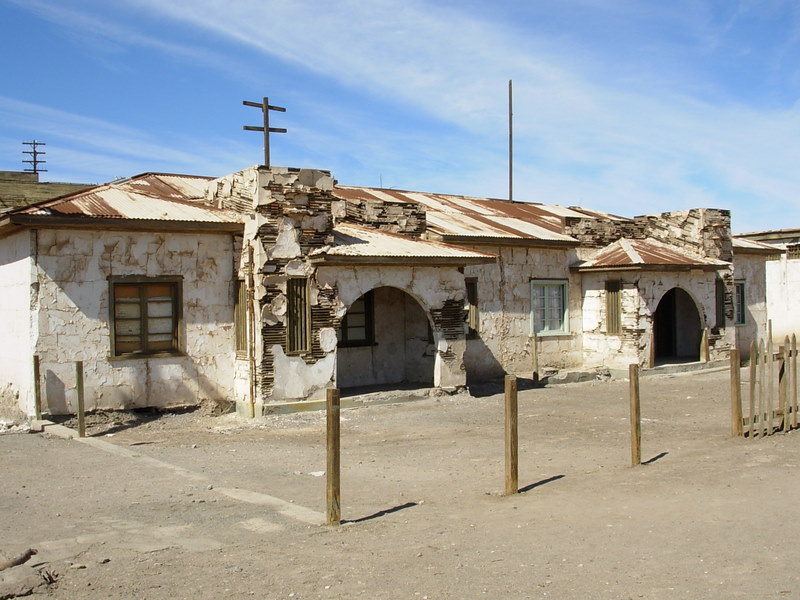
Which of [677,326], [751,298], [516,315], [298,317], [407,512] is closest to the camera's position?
[407,512]

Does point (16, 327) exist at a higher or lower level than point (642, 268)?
lower

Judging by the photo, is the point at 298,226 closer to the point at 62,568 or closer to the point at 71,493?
the point at 71,493

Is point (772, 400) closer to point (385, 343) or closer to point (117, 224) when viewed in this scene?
point (385, 343)

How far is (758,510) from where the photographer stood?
6871 mm

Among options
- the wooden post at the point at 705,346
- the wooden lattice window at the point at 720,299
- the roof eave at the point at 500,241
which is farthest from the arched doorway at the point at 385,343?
the wooden lattice window at the point at 720,299

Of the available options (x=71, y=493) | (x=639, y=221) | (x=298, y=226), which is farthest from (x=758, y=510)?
(x=639, y=221)

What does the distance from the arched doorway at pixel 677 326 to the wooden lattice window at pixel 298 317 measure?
11.9 meters

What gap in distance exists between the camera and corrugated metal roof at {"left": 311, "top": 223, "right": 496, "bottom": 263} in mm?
13878

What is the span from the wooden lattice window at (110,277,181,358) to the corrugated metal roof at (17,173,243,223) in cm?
107

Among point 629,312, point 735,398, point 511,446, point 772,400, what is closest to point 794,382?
point 772,400

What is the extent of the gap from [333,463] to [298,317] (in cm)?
694

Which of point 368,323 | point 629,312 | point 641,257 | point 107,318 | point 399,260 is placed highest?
point 641,257

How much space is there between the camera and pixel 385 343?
16.6m

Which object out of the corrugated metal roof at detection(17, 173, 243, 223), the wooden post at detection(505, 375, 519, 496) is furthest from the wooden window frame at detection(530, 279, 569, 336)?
the wooden post at detection(505, 375, 519, 496)
